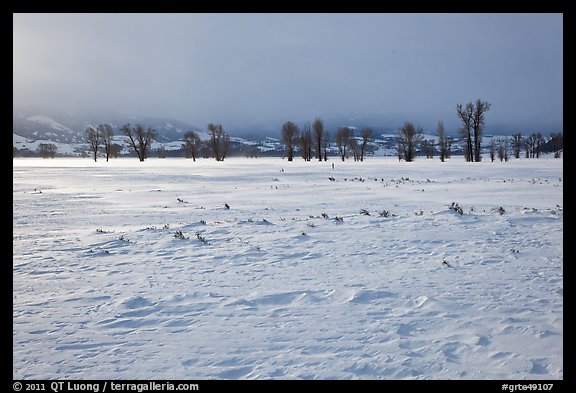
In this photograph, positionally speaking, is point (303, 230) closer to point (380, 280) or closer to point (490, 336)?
point (380, 280)

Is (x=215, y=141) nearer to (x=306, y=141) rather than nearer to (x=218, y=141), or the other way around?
(x=218, y=141)

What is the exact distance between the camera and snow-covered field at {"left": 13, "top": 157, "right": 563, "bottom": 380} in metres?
3.78

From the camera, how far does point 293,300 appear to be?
5453 mm

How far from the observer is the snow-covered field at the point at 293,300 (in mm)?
3781

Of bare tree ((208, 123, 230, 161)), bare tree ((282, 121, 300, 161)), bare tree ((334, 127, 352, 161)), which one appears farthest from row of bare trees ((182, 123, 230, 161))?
bare tree ((334, 127, 352, 161))

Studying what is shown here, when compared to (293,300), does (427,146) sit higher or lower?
higher

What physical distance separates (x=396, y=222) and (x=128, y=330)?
8.25 m

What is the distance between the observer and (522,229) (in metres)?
9.58

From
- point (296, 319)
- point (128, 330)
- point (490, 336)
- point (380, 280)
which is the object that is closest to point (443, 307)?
point (490, 336)

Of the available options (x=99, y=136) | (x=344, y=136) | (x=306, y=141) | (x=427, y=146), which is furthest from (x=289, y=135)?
(x=427, y=146)

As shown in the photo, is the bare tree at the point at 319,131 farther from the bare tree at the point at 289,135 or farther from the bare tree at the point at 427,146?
the bare tree at the point at 427,146

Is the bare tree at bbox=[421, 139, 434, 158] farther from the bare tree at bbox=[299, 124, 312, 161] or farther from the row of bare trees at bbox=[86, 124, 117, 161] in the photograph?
the row of bare trees at bbox=[86, 124, 117, 161]

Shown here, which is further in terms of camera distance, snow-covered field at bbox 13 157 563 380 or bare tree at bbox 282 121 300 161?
bare tree at bbox 282 121 300 161

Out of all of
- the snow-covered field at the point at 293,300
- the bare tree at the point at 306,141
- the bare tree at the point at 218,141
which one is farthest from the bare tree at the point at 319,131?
the snow-covered field at the point at 293,300
